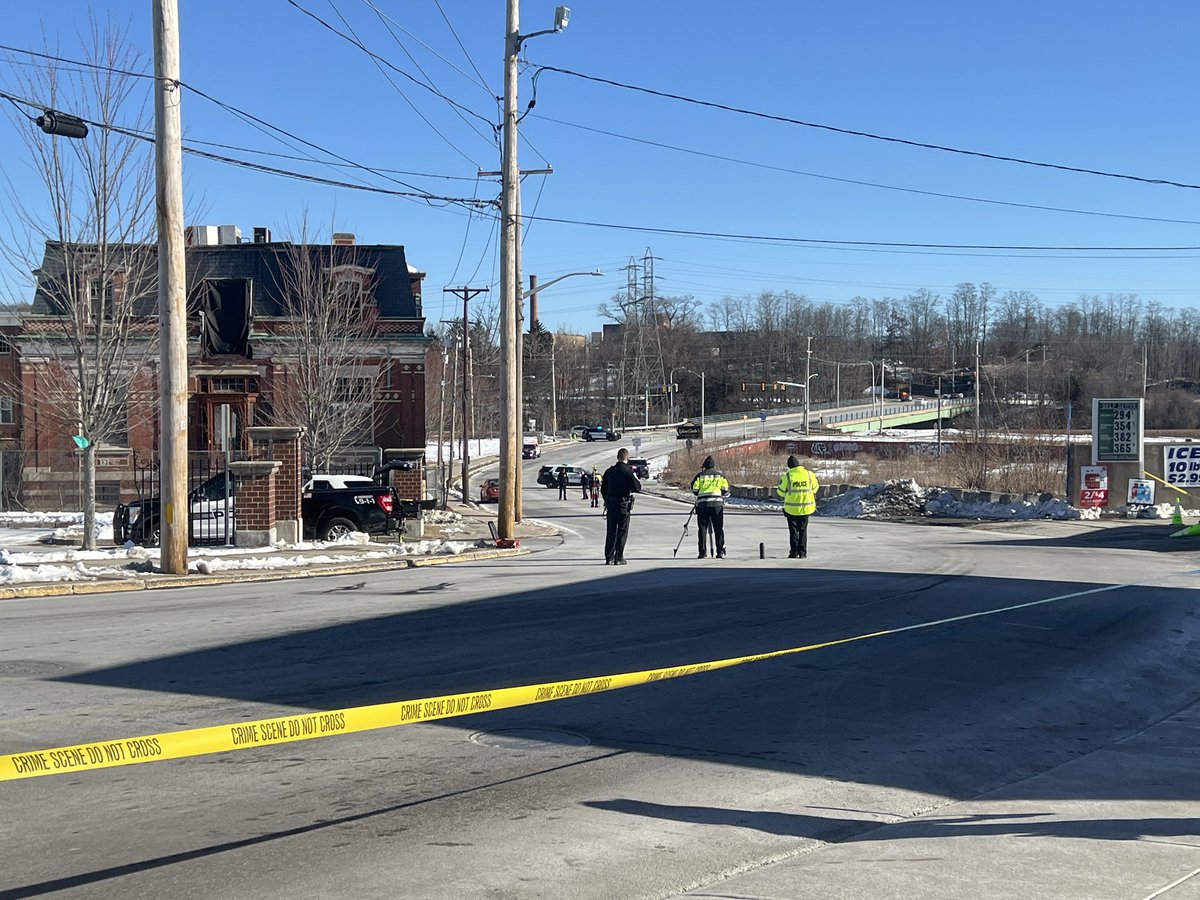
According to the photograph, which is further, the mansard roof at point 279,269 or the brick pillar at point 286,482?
the mansard roof at point 279,269

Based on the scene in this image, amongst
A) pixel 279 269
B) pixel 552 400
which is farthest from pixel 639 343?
pixel 279 269

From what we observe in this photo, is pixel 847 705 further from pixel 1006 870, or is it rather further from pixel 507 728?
pixel 1006 870

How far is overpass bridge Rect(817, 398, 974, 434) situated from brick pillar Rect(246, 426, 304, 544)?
121 meters

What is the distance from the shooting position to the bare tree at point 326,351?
4181 cm

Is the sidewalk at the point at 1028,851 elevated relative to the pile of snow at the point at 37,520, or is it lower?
elevated

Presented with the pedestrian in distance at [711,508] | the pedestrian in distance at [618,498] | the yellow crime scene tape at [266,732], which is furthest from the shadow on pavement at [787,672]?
the pedestrian in distance at [711,508]

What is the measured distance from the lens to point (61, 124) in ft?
52.5

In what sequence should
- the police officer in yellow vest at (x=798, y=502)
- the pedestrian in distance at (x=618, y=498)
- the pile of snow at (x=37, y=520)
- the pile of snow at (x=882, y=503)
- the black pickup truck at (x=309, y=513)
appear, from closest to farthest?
the pedestrian in distance at (x=618, y=498) → the police officer in yellow vest at (x=798, y=502) → the black pickup truck at (x=309, y=513) → the pile of snow at (x=37, y=520) → the pile of snow at (x=882, y=503)

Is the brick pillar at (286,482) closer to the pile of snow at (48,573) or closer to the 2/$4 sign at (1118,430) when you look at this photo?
the pile of snow at (48,573)

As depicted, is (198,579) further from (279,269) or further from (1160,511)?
(279,269)

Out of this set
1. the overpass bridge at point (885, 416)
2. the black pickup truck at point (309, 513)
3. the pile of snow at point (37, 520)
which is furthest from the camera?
the overpass bridge at point (885, 416)

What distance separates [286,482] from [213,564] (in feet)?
14.1

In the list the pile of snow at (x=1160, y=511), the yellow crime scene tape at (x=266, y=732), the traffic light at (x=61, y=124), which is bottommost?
the pile of snow at (x=1160, y=511)

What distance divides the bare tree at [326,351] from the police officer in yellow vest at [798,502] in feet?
73.6
